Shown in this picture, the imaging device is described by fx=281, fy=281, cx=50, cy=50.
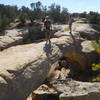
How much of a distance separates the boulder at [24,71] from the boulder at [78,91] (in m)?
1.35

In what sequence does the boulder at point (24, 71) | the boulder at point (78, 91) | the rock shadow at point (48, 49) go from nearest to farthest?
the boulder at point (24, 71) < the boulder at point (78, 91) < the rock shadow at point (48, 49)

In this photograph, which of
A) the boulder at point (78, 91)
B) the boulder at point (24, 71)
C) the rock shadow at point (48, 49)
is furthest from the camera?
the rock shadow at point (48, 49)

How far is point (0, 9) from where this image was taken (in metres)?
50.8

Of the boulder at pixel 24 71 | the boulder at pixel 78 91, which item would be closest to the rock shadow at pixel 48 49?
the boulder at pixel 24 71

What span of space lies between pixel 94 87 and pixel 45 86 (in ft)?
19.8

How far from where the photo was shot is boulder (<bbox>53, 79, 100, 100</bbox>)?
12.6 meters

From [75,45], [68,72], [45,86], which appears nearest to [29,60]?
[45,86]

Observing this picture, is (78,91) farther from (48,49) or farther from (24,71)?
(48,49)

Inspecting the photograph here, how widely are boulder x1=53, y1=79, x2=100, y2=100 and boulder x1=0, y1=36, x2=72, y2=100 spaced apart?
4.43 feet

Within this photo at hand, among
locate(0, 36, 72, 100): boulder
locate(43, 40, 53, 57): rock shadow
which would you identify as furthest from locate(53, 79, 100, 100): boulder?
locate(43, 40, 53, 57): rock shadow


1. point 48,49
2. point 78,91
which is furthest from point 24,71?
point 48,49

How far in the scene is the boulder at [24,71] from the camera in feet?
37.3

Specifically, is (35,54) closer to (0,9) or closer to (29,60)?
(29,60)

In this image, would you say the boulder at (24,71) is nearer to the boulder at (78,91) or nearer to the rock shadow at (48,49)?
the rock shadow at (48,49)
